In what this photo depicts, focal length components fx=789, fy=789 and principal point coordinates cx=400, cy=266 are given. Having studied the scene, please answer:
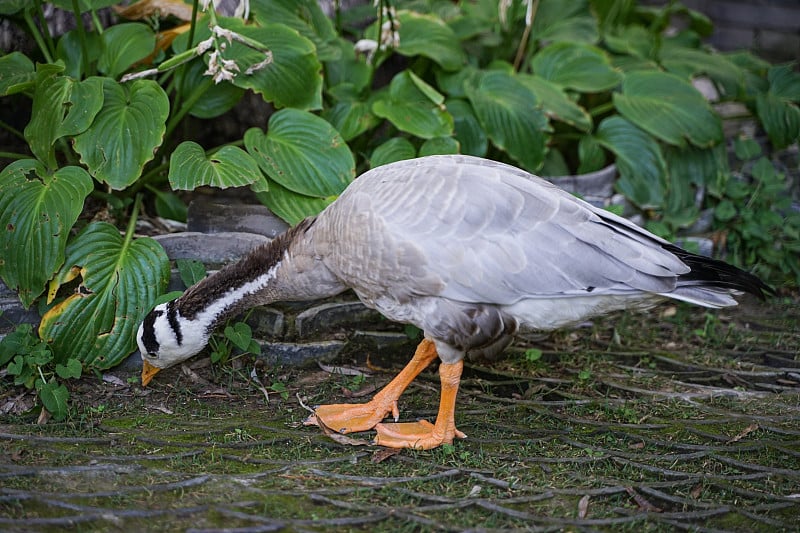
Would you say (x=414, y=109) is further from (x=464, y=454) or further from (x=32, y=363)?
(x=32, y=363)

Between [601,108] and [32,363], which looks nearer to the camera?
[32,363]

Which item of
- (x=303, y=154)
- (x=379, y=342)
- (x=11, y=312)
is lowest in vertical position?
(x=379, y=342)

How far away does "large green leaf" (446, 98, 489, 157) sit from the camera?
534cm

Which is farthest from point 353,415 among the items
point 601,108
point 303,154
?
point 601,108

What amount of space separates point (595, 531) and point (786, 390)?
2.04 m

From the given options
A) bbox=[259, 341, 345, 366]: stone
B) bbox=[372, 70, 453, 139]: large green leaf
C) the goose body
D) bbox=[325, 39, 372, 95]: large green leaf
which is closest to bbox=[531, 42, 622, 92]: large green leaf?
bbox=[372, 70, 453, 139]: large green leaf

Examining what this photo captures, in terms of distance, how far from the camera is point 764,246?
19.4ft

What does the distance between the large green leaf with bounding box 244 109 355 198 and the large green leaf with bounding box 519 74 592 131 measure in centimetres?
159

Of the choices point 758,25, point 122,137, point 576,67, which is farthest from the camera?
point 758,25

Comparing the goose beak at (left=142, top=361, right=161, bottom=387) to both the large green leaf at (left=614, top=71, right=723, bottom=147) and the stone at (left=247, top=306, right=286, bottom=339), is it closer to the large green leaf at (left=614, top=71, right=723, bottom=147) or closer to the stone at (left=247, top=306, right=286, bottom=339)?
the stone at (left=247, top=306, right=286, bottom=339)

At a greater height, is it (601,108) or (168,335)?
(601,108)

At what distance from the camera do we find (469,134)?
5.36 metres

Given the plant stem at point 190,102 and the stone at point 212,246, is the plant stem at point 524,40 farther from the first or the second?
the stone at point 212,246

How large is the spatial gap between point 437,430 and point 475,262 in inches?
32.8
